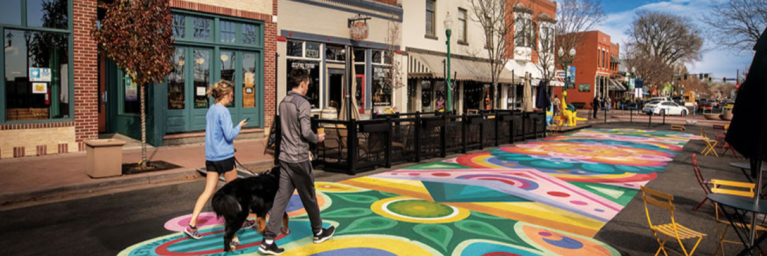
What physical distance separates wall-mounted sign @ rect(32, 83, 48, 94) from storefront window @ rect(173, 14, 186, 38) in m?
3.50

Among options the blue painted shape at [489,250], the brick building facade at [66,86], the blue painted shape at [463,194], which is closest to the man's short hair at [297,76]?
the blue painted shape at [489,250]

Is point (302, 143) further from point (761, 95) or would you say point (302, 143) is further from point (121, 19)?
point (121, 19)

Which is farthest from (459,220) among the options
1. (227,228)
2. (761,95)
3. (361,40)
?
(361,40)

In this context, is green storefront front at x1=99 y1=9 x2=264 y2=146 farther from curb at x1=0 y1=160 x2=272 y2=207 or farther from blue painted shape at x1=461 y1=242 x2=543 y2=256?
blue painted shape at x1=461 y1=242 x2=543 y2=256

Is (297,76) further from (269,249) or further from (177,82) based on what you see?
(177,82)

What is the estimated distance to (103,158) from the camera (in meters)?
8.81

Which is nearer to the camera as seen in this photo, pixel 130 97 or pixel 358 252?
pixel 358 252

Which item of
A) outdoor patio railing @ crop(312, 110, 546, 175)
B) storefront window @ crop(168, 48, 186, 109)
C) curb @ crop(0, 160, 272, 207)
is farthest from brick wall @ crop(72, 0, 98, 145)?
outdoor patio railing @ crop(312, 110, 546, 175)

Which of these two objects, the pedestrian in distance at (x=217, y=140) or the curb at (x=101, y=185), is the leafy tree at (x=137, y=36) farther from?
the pedestrian in distance at (x=217, y=140)

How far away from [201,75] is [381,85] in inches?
349

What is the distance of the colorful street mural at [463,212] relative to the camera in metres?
5.33

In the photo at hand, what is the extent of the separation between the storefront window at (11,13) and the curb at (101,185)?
17.0 feet

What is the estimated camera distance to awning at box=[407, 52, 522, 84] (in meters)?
22.8

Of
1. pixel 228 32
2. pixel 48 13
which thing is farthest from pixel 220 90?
pixel 228 32
